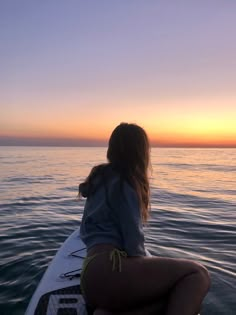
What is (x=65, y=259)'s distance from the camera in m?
5.73

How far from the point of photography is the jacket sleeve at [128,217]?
316 cm

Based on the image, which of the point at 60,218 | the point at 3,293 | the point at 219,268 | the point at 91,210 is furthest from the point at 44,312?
the point at 60,218

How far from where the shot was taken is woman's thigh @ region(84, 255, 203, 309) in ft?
9.86

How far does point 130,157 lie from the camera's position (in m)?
3.37

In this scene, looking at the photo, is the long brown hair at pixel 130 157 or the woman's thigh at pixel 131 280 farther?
the long brown hair at pixel 130 157

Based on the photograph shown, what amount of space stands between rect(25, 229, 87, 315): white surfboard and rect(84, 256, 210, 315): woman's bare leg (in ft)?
3.70

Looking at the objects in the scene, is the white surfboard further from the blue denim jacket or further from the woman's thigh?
the blue denim jacket

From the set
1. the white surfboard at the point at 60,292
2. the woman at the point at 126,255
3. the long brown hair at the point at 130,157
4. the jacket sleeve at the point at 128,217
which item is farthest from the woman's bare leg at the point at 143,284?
the white surfboard at the point at 60,292

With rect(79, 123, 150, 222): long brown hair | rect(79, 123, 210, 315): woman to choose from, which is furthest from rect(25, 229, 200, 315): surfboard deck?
rect(79, 123, 150, 222): long brown hair

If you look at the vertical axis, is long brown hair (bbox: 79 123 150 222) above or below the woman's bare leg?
above

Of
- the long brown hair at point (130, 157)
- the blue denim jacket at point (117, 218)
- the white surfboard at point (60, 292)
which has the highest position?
the long brown hair at point (130, 157)

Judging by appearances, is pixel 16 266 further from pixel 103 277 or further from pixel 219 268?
pixel 103 277

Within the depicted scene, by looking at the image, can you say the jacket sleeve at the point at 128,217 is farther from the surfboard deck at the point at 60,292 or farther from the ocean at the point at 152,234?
the surfboard deck at the point at 60,292

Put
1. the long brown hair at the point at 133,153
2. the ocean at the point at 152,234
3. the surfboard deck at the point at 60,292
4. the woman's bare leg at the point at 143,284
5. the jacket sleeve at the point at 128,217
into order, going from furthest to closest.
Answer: the ocean at the point at 152,234 → the surfboard deck at the point at 60,292 → the long brown hair at the point at 133,153 → the jacket sleeve at the point at 128,217 → the woman's bare leg at the point at 143,284
